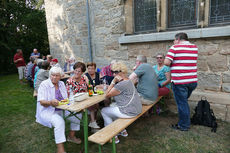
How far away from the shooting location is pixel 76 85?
124 inches

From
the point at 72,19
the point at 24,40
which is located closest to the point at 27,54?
the point at 24,40

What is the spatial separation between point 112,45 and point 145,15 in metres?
1.22

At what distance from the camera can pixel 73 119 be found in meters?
2.84

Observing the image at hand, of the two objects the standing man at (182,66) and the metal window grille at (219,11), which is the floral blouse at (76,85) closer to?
the standing man at (182,66)

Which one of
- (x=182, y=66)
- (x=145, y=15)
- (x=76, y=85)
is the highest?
(x=145, y=15)

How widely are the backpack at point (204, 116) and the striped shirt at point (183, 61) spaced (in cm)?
62

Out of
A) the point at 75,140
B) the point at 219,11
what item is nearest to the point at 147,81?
the point at 75,140

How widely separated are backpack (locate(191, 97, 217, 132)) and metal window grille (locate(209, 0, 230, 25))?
1611mm

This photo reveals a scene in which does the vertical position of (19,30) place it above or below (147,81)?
above

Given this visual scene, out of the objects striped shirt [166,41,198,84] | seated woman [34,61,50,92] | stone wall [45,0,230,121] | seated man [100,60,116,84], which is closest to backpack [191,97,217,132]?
stone wall [45,0,230,121]

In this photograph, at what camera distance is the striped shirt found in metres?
2.82

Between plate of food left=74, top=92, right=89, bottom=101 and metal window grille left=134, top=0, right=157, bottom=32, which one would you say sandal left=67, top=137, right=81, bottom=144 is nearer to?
plate of food left=74, top=92, right=89, bottom=101

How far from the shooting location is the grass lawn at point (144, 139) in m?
2.63

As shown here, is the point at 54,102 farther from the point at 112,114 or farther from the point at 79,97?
the point at 112,114
